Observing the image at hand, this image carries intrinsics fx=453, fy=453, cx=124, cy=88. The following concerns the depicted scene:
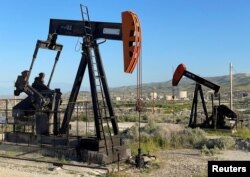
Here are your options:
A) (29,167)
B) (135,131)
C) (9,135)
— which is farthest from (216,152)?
(9,135)

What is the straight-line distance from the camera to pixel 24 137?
1112 cm

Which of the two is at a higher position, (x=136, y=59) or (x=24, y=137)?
(x=136, y=59)

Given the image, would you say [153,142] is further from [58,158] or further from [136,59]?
[136,59]

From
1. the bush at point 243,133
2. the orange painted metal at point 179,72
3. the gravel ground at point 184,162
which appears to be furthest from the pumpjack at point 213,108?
the gravel ground at point 184,162

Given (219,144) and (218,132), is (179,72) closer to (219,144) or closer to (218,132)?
(218,132)

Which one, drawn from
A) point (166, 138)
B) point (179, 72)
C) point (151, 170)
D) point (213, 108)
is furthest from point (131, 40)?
point (213, 108)

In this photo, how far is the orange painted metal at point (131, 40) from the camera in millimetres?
8414

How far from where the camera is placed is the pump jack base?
9359mm

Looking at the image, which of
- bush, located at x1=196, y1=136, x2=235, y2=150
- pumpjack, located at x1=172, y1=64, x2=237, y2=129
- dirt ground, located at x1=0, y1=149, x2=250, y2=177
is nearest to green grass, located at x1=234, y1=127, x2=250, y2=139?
pumpjack, located at x1=172, y1=64, x2=237, y2=129

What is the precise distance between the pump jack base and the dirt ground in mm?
692

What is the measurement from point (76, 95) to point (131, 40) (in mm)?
2551

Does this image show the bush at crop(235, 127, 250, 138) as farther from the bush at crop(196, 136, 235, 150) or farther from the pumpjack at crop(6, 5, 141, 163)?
the pumpjack at crop(6, 5, 141, 163)

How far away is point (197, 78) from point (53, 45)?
6.89 metres

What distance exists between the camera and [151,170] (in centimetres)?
876
